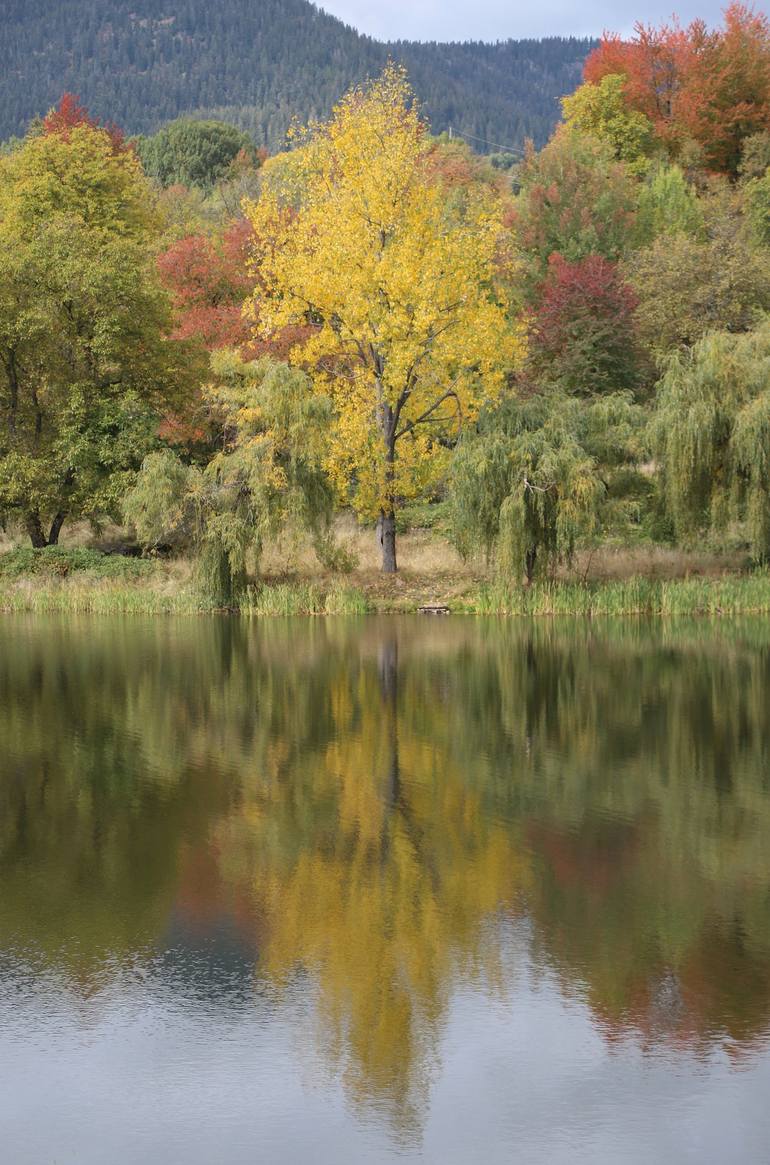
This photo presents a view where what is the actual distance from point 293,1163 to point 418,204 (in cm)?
3163

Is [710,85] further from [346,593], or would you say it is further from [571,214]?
[346,593]

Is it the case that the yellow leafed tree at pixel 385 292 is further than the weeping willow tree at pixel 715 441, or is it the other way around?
the yellow leafed tree at pixel 385 292

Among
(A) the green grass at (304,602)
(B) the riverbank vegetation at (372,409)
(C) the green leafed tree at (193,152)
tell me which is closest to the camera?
(B) the riverbank vegetation at (372,409)

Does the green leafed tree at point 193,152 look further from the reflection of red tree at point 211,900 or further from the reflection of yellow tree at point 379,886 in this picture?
the reflection of red tree at point 211,900

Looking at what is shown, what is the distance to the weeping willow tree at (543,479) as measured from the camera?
32781mm

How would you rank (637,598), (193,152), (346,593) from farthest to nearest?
(193,152)
(346,593)
(637,598)

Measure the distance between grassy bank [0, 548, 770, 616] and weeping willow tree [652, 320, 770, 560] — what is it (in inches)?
64.3

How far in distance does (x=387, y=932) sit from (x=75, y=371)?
34.1m

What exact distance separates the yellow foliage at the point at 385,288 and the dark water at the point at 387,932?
17052 mm

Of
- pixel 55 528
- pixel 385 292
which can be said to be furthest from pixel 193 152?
pixel 385 292

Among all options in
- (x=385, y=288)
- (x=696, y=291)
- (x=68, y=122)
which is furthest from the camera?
(x=68, y=122)

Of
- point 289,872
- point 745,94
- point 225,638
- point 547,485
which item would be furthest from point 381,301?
point 745,94

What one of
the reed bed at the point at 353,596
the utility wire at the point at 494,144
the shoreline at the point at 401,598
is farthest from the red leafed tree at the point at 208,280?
the utility wire at the point at 494,144

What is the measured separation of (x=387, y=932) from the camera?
10.1 metres
